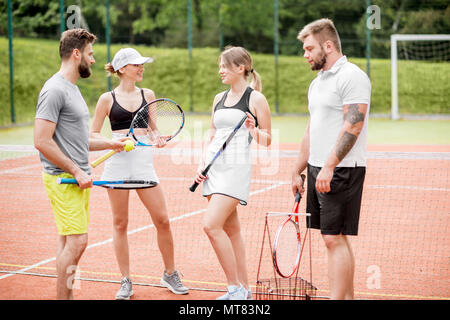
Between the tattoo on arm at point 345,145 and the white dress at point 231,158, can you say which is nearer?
the tattoo on arm at point 345,145

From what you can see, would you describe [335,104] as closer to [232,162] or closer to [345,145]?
[345,145]

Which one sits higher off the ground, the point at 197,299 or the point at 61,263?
the point at 61,263

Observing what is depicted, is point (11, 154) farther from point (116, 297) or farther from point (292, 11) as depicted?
point (292, 11)

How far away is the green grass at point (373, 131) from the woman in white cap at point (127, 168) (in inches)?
379

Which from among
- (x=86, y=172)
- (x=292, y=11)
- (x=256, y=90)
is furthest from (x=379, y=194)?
→ (x=292, y=11)

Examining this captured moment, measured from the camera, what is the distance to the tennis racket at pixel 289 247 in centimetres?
489

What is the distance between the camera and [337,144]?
4.56 meters

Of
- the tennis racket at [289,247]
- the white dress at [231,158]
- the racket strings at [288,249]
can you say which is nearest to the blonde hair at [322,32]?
the white dress at [231,158]

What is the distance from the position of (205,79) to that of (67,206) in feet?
73.9

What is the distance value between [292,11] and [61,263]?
2827 centimetres

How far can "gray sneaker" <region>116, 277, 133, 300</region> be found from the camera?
5.44 metres

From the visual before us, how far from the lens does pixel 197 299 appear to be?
5.45m

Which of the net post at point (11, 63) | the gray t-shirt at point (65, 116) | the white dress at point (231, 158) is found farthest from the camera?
the net post at point (11, 63)

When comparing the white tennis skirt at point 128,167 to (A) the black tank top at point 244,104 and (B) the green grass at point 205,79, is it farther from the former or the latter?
(B) the green grass at point 205,79
